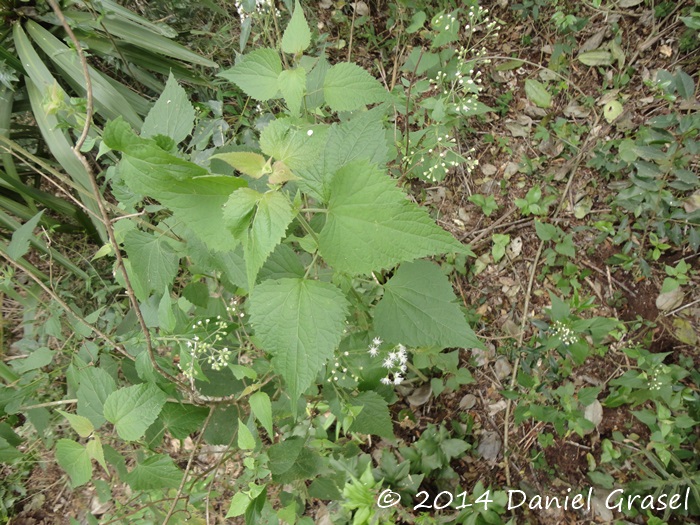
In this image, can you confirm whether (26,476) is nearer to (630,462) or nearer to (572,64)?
(630,462)

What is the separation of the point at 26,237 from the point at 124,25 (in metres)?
1.77

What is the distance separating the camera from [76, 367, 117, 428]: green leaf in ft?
4.88

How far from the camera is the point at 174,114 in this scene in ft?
4.57

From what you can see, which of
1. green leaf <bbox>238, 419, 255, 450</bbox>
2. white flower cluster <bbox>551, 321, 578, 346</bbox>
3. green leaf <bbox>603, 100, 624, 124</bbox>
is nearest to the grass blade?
green leaf <bbox>238, 419, 255, 450</bbox>

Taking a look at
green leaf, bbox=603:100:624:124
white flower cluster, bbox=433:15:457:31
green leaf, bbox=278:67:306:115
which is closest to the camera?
green leaf, bbox=278:67:306:115

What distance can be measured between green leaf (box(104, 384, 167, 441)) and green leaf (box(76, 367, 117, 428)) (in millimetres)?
156

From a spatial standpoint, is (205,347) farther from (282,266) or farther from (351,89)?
(351,89)

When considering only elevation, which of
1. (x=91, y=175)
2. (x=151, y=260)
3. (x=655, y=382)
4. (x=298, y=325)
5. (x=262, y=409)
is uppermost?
(x=91, y=175)

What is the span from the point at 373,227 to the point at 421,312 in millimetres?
493

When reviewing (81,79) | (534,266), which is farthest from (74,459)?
(81,79)

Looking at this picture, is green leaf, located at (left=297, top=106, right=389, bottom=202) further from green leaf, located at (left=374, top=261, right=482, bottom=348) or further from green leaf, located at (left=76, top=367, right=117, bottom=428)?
green leaf, located at (left=76, top=367, right=117, bottom=428)

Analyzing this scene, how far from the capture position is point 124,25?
9.32 feet

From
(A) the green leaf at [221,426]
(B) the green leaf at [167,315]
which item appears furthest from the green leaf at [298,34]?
(A) the green leaf at [221,426]

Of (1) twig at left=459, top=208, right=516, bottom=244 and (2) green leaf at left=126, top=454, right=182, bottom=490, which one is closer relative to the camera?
(2) green leaf at left=126, top=454, right=182, bottom=490
